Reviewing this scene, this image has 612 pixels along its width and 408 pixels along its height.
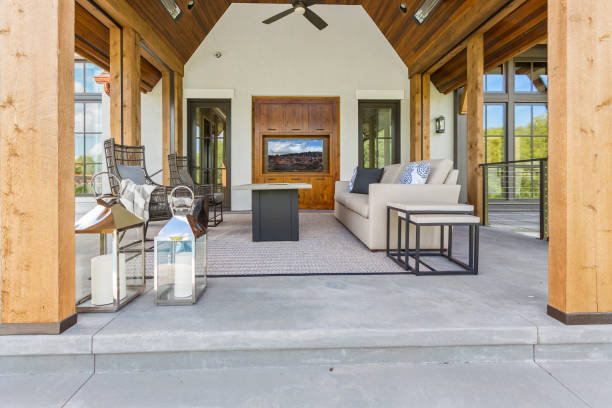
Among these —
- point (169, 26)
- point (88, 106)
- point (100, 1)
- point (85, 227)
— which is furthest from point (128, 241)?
point (88, 106)

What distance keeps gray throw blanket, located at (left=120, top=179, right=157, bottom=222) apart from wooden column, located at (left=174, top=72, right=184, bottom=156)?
143 inches

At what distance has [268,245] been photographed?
114 inches

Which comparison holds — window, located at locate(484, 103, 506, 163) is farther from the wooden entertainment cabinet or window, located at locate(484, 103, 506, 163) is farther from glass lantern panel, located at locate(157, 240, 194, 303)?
glass lantern panel, located at locate(157, 240, 194, 303)

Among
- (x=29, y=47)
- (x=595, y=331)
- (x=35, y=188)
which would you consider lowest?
(x=595, y=331)

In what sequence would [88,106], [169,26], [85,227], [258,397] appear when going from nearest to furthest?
[258,397]
[85,227]
[169,26]
[88,106]

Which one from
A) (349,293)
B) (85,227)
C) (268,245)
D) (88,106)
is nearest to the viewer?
(85,227)

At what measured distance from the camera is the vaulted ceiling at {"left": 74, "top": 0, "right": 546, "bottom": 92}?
4.09 m

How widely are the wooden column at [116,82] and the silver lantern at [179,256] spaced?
10.5ft

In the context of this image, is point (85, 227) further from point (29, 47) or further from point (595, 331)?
point (595, 331)

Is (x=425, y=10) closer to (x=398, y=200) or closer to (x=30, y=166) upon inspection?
(x=398, y=200)

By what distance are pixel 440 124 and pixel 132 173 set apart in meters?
5.82

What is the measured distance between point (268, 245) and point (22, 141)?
200cm

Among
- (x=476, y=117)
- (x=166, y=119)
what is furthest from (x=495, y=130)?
(x=166, y=119)

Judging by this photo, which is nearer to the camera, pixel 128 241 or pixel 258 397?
pixel 258 397
